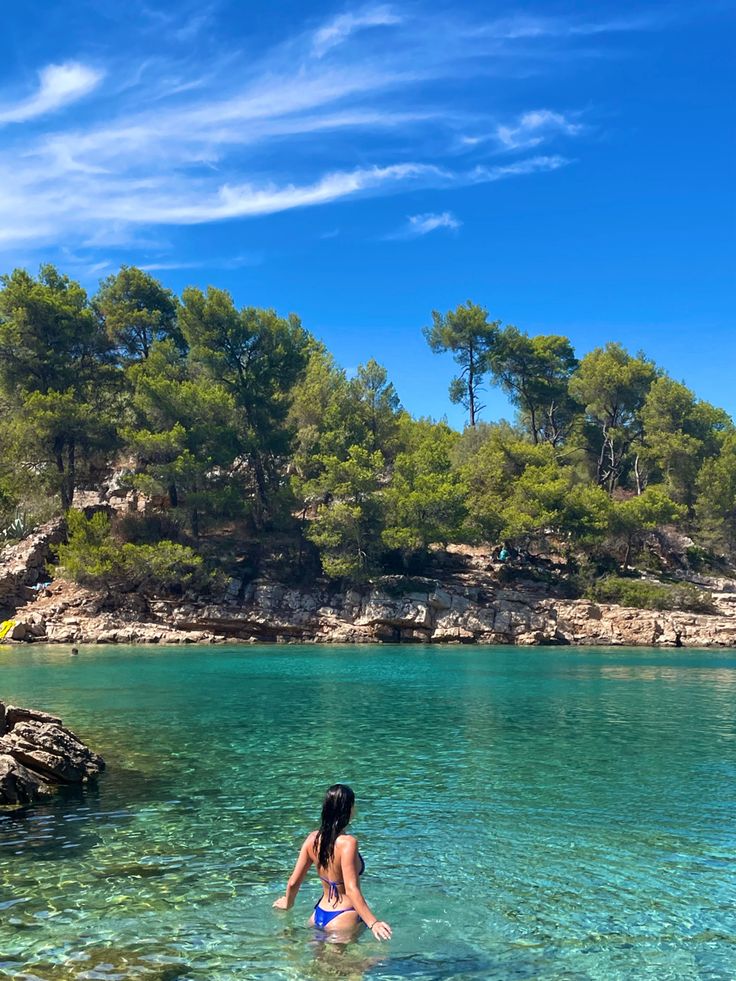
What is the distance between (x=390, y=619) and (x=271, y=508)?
1223 centimetres

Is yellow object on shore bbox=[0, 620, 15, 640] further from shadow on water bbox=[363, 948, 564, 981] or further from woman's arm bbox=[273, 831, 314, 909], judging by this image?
shadow on water bbox=[363, 948, 564, 981]

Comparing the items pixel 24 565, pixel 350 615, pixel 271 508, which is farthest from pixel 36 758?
pixel 271 508

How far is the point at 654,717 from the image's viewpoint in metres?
19.8

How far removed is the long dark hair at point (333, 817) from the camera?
6605 millimetres

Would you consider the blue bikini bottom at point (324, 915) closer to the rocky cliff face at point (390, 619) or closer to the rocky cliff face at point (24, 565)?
the rocky cliff face at point (390, 619)

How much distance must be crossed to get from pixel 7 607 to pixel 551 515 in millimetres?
34776

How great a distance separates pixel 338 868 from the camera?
21.7 ft

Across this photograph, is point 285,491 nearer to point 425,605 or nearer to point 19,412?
point 425,605

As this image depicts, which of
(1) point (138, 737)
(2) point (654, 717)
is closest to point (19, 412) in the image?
(1) point (138, 737)

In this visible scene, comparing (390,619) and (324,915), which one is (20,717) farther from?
(390,619)

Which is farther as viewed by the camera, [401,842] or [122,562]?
[122,562]

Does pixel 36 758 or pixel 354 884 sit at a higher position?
pixel 354 884

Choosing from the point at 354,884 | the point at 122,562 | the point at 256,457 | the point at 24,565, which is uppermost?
the point at 256,457

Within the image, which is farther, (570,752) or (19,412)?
(19,412)
